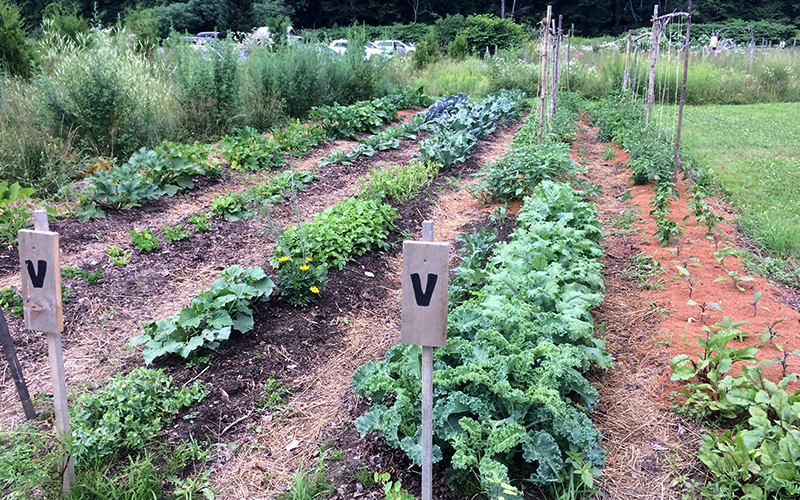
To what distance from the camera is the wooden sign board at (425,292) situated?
2010mm

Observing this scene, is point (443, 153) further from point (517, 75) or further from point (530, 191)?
point (517, 75)

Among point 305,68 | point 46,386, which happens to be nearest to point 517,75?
point 305,68

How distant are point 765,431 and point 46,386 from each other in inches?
157

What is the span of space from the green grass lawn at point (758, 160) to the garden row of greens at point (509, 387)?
3004 millimetres

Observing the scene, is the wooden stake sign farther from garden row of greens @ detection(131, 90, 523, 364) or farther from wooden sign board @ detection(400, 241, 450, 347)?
garden row of greens @ detection(131, 90, 523, 364)

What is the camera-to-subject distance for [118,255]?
16.0 feet

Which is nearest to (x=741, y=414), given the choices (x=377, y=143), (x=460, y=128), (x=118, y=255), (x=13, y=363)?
(x=13, y=363)

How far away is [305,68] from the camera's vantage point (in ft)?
38.3

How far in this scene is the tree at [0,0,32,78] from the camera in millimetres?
7961

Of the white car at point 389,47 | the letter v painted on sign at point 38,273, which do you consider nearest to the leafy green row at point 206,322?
the letter v painted on sign at point 38,273

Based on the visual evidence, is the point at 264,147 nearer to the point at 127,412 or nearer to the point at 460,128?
the point at 460,128

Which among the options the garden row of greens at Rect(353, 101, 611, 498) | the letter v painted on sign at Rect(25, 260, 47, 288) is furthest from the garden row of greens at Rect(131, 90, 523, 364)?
the garden row of greens at Rect(353, 101, 611, 498)

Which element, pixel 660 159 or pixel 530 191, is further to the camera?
pixel 660 159

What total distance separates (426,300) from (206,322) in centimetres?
213
